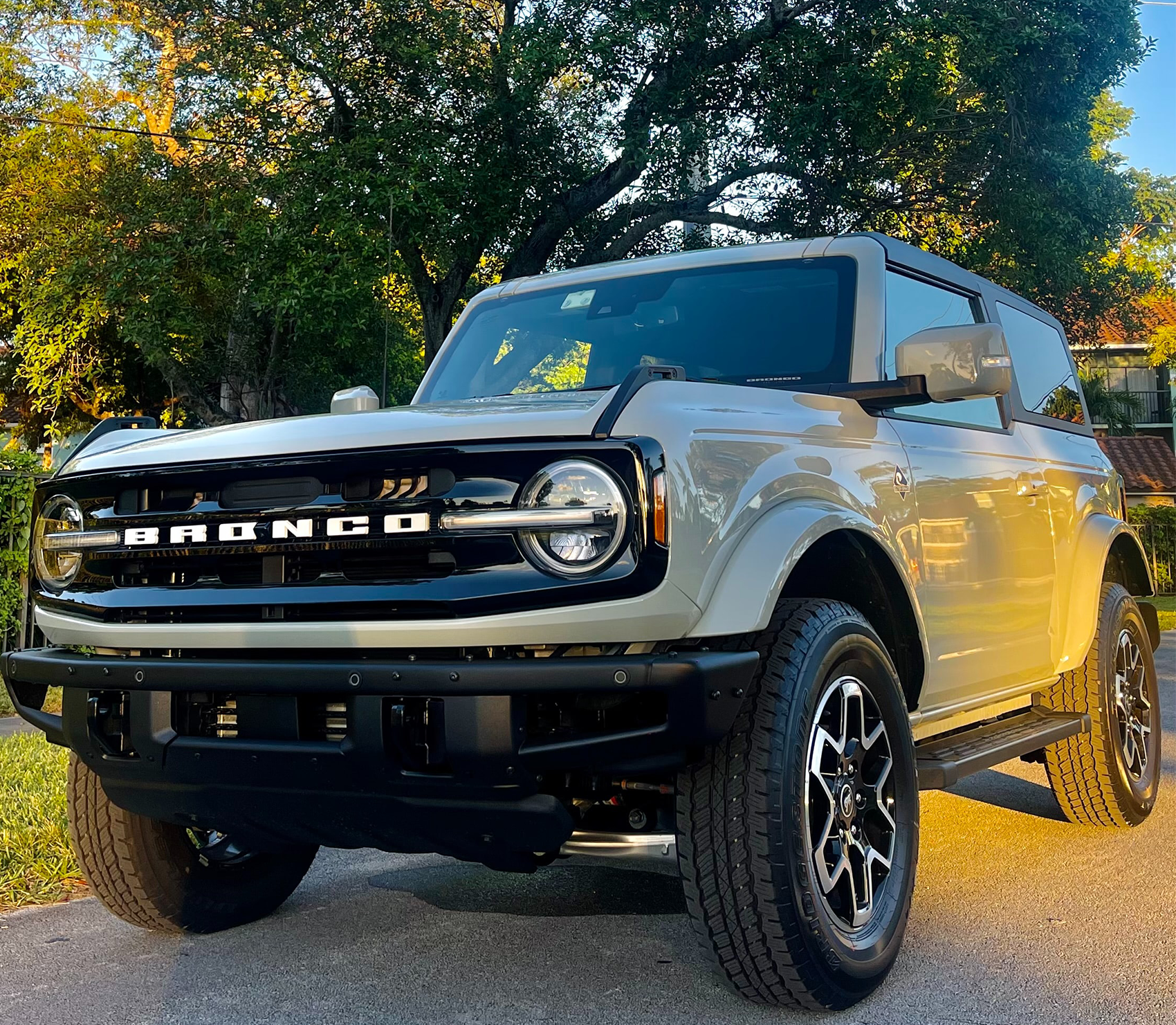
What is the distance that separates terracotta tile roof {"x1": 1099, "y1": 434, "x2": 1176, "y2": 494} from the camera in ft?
125

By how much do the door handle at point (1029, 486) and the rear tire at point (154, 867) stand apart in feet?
9.08

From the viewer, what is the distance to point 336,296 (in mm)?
15461

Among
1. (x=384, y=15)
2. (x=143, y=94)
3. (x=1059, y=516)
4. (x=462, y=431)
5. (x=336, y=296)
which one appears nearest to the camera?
(x=462, y=431)

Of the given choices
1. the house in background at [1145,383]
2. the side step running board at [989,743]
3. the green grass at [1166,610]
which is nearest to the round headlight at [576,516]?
the side step running board at [989,743]

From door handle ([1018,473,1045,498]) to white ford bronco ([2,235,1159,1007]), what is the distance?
0.63 meters

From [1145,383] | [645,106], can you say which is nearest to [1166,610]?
[645,106]

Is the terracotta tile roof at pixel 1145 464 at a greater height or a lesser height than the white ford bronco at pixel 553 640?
lesser

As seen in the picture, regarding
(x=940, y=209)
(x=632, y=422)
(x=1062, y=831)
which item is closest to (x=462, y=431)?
(x=632, y=422)

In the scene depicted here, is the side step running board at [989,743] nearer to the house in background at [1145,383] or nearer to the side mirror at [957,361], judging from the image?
the side mirror at [957,361]

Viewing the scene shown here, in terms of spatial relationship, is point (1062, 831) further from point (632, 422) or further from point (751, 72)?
point (751, 72)

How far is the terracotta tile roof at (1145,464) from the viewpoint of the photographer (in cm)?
3803

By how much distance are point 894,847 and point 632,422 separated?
1.47 m

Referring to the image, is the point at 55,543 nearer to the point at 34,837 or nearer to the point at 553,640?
the point at 553,640

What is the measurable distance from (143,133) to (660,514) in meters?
18.7
